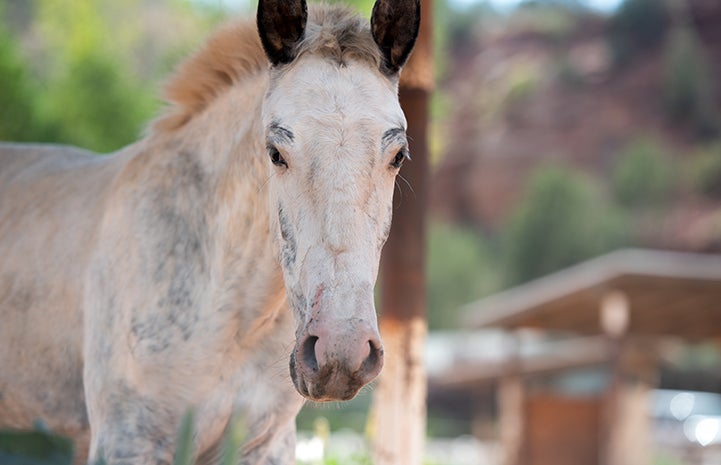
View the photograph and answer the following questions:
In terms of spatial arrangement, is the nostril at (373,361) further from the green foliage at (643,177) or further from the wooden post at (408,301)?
the green foliage at (643,177)

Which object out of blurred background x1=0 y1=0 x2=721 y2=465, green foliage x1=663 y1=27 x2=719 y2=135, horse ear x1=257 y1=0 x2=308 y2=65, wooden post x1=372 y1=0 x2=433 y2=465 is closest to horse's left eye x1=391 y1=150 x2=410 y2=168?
horse ear x1=257 y1=0 x2=308 y2=65

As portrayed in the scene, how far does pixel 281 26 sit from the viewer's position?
10.5 ft

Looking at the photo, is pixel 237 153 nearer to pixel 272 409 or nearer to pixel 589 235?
pixel 272 409

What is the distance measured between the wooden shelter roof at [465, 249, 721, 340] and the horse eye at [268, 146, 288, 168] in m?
8.41

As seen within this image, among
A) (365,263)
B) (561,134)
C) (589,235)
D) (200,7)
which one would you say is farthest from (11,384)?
(561,134)

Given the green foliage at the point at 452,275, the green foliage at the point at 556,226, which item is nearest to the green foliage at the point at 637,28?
the green foliage at the point at 556,226

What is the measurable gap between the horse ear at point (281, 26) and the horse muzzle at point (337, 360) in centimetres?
94

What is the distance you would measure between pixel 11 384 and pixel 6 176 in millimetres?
1030

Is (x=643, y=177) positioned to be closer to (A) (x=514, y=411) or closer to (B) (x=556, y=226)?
(B) (x=556, y=226)

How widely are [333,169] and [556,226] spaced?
124 ft

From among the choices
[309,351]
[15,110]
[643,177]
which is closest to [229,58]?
[309,351]

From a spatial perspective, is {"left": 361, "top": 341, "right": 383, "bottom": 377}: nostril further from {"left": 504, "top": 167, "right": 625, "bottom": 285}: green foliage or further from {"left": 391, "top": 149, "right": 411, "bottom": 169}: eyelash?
{"left": 504, "top": 167, "right": 625, "bottom": 285}: green foliage

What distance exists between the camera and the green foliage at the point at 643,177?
134 ft

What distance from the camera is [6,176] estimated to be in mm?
4492
